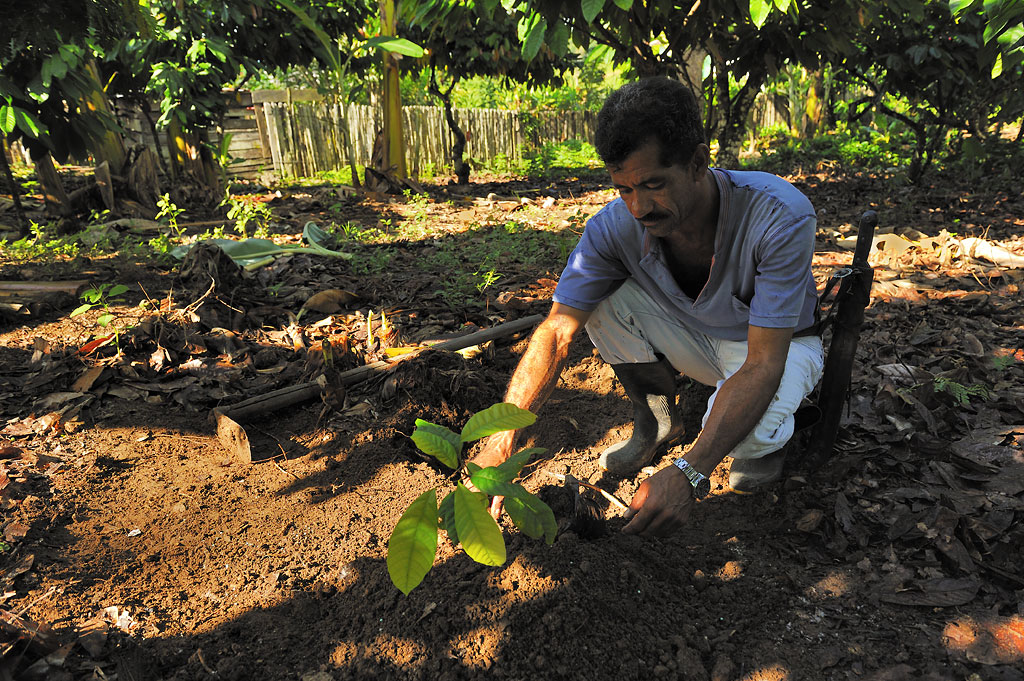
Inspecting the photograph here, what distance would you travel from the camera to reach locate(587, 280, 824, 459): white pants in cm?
207

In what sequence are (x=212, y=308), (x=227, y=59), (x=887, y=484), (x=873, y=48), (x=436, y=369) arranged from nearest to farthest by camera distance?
(x=887, y=484), (x=436, y=369), (x=212, y=308), (x=873, y=48), (x=227, y=59)

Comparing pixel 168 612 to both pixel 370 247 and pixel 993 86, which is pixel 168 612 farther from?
pixel 993 86

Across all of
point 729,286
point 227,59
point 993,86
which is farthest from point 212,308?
point 993,86

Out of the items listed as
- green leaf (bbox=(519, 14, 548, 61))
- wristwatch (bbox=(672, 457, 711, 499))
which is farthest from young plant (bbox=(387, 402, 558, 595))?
green leaf (bbox=(519, 14, 548, 61))

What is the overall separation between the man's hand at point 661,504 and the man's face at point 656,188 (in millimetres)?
742

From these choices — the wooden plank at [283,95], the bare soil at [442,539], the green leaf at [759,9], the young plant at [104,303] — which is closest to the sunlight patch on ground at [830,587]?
the bare soil at [442,539]

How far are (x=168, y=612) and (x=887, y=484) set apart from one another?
2.26 meters

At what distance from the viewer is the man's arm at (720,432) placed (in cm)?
151

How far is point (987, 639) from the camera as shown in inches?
59.0

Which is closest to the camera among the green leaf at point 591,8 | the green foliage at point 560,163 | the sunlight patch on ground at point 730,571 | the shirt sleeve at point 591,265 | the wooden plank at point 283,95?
the sunlight patch on ground at point 730,571

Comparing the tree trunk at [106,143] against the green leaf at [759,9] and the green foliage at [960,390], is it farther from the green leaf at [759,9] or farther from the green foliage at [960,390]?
the green foliage at [960,390]

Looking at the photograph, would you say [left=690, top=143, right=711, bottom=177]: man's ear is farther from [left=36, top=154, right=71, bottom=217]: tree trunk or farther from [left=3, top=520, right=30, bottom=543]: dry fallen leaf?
[left=36, top=154, right=71, bottom=217]: tree trunk

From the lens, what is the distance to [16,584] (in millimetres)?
1630

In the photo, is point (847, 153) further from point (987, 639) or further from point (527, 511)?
point (527, 511)
